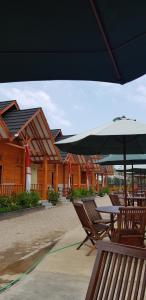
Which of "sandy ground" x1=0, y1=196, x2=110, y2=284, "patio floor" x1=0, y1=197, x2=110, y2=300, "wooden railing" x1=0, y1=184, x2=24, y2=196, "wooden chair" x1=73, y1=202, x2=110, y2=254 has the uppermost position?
"wooden railing" x1=0, y1=184, x2=24, y2=196

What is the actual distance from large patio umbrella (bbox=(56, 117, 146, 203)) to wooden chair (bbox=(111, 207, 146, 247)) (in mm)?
1315

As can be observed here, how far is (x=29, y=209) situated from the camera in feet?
50.9

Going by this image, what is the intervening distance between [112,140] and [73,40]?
5.00 metres

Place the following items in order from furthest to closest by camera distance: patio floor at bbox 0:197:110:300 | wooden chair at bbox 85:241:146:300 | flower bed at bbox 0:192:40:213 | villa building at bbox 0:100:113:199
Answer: villa building at bbox 0:100:113:199 → flower bed at bbox 0:192:40:213 → patio floor at bbox 0:197:110:300 → wooden chair at bbox 85:241:146:300

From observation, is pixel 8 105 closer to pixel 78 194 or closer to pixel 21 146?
pixel 21 146

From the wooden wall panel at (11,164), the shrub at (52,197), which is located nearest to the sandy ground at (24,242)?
the wooden wall panel at (11,164)

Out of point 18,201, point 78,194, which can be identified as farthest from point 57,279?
point 78,194

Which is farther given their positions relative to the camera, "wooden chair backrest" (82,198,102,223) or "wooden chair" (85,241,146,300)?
"wooden chair backrest" (82,198,102,223)

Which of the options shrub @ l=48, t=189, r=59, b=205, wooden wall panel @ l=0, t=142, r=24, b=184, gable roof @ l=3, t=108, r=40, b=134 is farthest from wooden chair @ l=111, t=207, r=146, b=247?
shrub @ l=48, t=189, r=59, b=205

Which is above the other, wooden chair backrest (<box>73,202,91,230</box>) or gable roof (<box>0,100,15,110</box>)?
gable roof (<box>0,100,15,110</box>)

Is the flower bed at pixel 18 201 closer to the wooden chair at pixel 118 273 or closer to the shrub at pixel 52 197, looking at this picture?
the shrub at pixel 52 197

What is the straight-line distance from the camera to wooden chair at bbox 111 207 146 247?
17.4ft

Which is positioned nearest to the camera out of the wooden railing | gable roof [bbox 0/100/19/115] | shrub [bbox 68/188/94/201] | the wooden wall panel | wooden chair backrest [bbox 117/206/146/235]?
wooden chair backrest [bbox 117/206/146/235]

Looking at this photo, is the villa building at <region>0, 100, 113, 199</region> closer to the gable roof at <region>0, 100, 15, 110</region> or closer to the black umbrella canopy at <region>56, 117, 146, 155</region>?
the gable roof at <region>0, 100, 15, 110</region>
